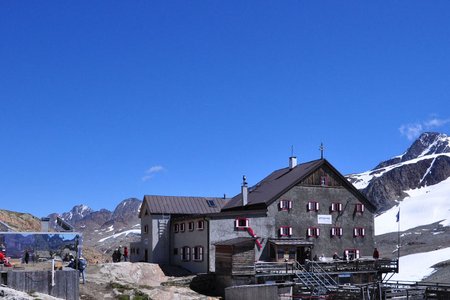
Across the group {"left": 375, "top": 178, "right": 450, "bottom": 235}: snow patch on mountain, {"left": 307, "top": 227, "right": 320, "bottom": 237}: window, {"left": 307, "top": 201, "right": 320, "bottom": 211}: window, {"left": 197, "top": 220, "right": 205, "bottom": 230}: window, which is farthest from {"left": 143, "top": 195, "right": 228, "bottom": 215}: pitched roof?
{"left": 375, "top": 178, "right": 450, "bottom": 235}: snow patch on mountain

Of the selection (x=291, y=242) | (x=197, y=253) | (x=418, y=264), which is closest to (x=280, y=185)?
(x=291, y=242)

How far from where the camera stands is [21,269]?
3092 centimetres

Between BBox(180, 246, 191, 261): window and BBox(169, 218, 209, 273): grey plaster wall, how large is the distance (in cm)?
26

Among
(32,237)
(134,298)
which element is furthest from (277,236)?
(32,237)

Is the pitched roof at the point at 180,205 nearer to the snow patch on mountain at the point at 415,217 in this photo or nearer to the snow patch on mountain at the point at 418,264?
the snow patch on mountain at the point at 418,264

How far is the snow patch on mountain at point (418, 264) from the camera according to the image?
234ft

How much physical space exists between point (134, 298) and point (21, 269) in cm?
877

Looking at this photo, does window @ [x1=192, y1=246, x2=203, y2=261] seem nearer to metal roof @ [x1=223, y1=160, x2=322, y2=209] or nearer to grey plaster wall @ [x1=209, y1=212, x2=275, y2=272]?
grey plaster wall @ [x1=209, y1=212, x2=275, y2=272]

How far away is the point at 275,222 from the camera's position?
50688 millimetres

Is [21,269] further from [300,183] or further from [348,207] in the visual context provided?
[348,207]

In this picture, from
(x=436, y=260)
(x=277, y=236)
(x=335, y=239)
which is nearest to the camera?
(x=277, y=236)

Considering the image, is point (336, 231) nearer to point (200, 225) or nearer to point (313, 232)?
point (313, 232)

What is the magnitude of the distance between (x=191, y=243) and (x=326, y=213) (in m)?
12.9

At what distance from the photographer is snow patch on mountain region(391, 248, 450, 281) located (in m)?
71.4
